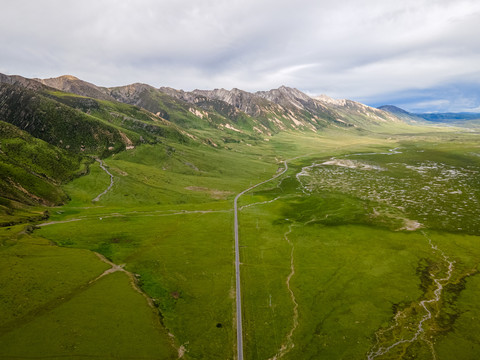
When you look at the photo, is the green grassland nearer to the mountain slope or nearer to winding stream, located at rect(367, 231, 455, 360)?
winding stream, located at rect(367, 231, 455, 360)

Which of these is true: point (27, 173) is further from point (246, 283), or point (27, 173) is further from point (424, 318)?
point (424, 318)

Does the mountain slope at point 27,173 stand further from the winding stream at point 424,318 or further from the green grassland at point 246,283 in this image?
the winding stream at point 424,318

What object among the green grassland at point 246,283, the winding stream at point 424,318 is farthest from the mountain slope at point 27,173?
the winding stream at point 424,318

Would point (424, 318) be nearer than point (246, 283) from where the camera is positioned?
Yes

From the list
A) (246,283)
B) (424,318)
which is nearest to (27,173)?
(246,283)

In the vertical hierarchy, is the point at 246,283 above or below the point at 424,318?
above

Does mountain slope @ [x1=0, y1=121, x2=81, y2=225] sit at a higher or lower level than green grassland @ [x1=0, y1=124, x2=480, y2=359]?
higher

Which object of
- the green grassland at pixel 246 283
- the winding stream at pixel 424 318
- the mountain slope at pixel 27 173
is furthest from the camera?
the mountain slope at pixel 27 173

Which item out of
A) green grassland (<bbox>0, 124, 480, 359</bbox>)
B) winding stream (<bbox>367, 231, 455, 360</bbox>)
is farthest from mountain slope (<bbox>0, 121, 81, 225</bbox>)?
winding stream (<bbox>367, 231, 455, 360</bbox>)

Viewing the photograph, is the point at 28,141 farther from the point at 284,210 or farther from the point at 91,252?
the point at 284,210

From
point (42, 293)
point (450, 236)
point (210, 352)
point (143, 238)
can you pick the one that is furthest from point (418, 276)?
point (42, 293)

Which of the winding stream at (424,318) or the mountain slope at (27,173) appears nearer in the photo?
the winding stream at (424,318)
